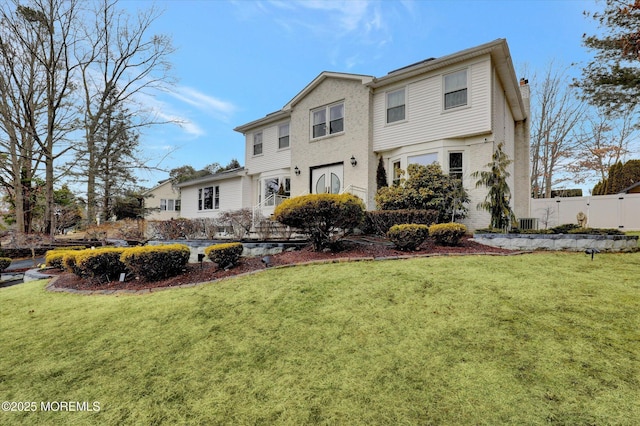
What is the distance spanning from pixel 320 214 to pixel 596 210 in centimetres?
1302

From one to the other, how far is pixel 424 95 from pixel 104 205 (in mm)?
18611

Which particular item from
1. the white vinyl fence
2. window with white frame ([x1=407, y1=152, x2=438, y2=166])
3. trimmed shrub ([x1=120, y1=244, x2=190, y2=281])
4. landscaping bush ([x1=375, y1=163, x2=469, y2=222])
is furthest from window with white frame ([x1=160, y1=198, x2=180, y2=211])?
the white vinyl fence

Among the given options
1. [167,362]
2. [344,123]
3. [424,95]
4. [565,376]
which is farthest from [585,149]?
[167,362]

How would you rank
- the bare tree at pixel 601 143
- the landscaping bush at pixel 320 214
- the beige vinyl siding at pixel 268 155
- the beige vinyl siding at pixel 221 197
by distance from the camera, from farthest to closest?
the bare tree at pixel 601 143, the beige vinyl siding at pixel 221 197, the beige vinyl siding at pixel 268 155, the landscaping bush at pixel 320 214

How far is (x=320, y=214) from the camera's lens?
20.6 feet

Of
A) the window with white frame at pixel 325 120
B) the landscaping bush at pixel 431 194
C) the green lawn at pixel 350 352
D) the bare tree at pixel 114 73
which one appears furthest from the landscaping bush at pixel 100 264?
the bare tree at pixel 114 73

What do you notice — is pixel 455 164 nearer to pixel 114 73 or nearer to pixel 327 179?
pixel 327 179

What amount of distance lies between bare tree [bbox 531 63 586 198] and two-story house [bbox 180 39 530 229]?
10015mm

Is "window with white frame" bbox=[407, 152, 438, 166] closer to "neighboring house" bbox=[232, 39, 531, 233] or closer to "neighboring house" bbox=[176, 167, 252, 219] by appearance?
"neighboring house" bbox=[232, 39, 531, 233]

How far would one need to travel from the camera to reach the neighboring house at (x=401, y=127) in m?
9.90

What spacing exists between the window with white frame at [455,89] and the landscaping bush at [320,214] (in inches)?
245

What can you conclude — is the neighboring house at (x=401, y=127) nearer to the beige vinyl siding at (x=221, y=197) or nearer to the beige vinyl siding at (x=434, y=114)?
the beige vinyl siding at (x=434, y=114)

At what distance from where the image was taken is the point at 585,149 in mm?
22141

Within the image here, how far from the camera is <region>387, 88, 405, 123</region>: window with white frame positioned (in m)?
11.5
